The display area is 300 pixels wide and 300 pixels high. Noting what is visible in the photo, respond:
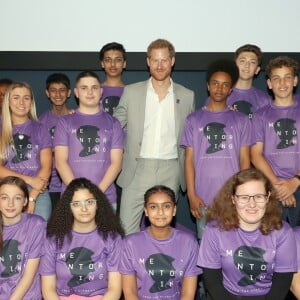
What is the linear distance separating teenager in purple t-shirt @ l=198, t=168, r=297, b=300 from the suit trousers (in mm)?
741

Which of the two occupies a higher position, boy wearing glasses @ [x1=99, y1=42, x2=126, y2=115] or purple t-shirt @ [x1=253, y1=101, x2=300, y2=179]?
boy wearing glasses @ [x1=99, y1=42, x2=126, y2=115]

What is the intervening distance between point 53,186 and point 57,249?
99 cm

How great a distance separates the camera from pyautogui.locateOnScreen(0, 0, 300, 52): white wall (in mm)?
4145

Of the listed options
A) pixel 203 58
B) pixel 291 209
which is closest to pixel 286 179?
pixel 291 209

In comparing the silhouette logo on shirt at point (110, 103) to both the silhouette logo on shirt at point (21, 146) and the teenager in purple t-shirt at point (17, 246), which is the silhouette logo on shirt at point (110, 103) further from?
the teenager in purple t-shirt at point (17, 246)

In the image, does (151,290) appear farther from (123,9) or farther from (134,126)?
(123,9)

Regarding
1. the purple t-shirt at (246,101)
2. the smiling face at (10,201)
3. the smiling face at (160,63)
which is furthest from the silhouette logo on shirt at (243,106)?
the smiling face at (10,201)

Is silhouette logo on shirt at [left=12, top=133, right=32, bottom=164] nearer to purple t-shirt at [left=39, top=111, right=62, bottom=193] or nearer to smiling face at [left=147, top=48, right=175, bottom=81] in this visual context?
purple t-shirt at [left=39, top=111, right=62, bottom=193]

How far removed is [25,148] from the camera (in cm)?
347

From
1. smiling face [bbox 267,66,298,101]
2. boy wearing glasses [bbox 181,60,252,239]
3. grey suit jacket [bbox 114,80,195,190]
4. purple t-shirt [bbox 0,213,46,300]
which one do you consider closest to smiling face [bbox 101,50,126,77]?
grey suit jacket [bbox 114,80,195,190]

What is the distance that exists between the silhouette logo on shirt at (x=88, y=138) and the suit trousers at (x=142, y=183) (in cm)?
32

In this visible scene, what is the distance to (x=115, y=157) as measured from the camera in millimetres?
3486

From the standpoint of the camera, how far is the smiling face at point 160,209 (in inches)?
118

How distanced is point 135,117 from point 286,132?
902 mm
